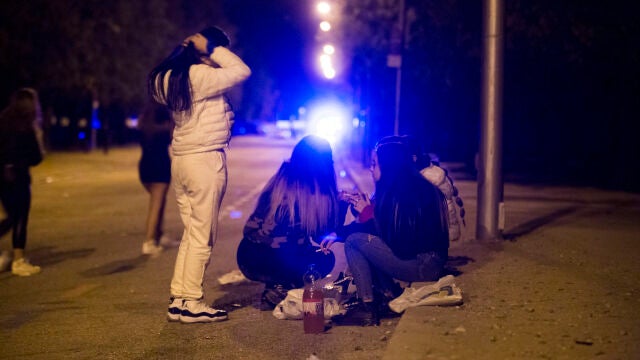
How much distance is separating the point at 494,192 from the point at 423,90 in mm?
24748

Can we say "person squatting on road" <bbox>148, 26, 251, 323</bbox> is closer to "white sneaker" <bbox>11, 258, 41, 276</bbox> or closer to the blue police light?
"white sneaker" <bbox>11, 258, 41, 276</bbox>

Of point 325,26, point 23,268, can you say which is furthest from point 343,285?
point 325,26

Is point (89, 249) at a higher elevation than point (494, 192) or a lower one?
lower

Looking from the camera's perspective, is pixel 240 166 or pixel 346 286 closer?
pixel 346 286

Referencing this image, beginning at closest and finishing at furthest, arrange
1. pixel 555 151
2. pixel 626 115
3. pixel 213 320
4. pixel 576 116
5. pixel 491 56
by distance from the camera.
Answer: pixel 213 320 < pixel 491 56 < pixel 626 115 < pixel 576 116 < pixel 555 151

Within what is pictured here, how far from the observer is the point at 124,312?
737 centimetres

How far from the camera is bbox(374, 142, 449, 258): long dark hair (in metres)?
6.75

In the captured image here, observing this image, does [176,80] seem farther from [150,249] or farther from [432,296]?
[150,249]

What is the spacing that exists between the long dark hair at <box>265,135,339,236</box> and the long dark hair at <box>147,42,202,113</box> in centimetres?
99

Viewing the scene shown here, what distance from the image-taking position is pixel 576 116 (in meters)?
30.8

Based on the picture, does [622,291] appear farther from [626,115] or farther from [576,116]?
[576,116]

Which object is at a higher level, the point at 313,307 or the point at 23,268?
the point at 313,307

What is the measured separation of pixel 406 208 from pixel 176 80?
6.65 ft

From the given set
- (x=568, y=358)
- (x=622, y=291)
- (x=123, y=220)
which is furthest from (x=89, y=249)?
(x=568, y=358)
